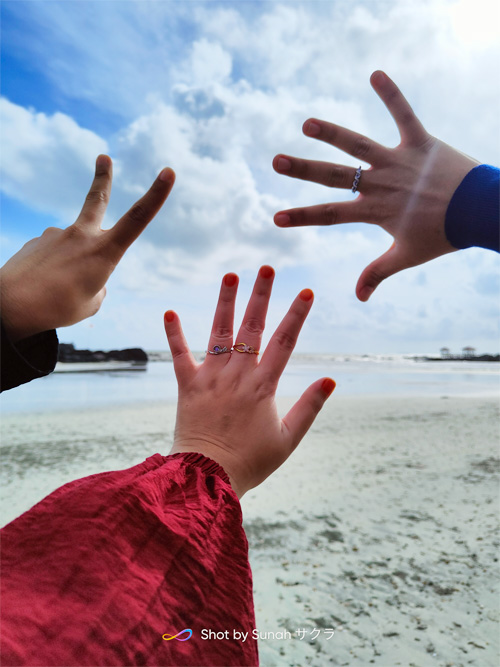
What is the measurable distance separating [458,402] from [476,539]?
949 cm

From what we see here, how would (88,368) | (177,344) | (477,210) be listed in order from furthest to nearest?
(88,368) < (177,344) < (477,210)

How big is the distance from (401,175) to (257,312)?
0.55 metres

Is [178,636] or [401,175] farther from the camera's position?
[401,175]

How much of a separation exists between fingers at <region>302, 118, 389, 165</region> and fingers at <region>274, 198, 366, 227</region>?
5.5 inches

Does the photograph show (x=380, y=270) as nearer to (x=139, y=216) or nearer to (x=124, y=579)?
(x=139, y=216)

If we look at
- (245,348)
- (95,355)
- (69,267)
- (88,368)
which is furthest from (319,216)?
(95,355)

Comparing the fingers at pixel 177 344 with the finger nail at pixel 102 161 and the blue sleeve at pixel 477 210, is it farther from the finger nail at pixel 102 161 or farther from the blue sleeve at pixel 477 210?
the blue sleeve at pixel 477 210

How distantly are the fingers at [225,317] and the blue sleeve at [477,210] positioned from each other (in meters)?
0.64

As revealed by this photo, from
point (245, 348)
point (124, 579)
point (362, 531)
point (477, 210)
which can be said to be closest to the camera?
point (124, 579)

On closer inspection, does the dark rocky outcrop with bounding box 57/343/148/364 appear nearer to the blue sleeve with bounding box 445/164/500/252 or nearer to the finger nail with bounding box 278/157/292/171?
the finger nail with bounding box 278/157/292/171

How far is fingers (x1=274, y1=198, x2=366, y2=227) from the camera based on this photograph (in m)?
1.27

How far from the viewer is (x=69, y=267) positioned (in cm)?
101

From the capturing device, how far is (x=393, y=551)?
331 centimetres

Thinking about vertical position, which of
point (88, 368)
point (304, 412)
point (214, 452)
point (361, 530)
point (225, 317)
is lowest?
point (88, 368)
